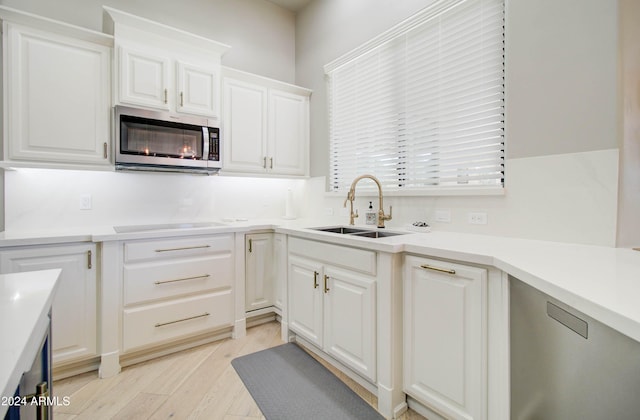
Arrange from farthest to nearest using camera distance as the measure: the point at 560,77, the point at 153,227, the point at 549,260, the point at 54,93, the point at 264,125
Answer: the point at 264,125 < the point at 153,227 < the point at 54,93 < the point at 560,77 < the point at 549,260

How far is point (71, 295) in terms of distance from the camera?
6.20ft

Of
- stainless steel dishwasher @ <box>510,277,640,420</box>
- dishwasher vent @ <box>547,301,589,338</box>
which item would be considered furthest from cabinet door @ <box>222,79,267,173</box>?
dishwasher vent @ <box>547,301,589,338</box>

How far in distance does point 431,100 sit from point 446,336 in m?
1.57

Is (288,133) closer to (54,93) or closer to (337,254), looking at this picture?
(337,254)

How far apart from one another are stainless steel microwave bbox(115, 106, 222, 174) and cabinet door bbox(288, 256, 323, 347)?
115 centimetres

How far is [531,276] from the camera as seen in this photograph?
968 millimetres

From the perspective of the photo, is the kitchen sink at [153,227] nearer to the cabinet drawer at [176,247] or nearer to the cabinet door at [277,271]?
the cabinet drawer at [176,247]

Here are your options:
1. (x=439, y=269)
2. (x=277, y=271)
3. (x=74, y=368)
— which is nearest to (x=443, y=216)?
(x=439, y=269)

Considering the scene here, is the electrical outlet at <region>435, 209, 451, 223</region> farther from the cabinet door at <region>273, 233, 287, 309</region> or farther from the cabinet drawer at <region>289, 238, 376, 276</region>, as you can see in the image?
the cabinet door at <region>273, 233, 287, 309</region>

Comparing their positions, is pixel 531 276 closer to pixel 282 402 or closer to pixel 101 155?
pixel 282 402

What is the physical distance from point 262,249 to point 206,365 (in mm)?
977

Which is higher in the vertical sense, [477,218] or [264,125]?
[264,125]

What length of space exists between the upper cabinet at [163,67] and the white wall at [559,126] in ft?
7.14

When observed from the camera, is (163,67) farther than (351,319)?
Yes
